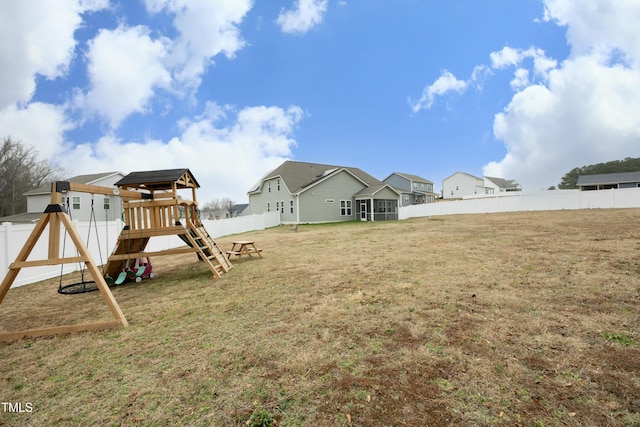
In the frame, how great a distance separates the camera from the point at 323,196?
92.1ft

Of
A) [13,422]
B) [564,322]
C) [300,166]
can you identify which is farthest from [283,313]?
[300,166]

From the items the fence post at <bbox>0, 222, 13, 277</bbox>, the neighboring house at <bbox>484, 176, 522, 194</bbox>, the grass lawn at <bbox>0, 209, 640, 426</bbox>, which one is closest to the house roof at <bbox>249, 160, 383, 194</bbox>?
the fence post at <bbox>0, 222, 13, 277</bbox>

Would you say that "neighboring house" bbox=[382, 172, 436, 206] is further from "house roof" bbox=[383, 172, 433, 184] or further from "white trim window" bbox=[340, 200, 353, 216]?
"white trim window" bbox=[340, 200, 353, 216]

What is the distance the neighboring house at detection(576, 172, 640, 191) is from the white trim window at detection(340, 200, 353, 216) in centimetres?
3560

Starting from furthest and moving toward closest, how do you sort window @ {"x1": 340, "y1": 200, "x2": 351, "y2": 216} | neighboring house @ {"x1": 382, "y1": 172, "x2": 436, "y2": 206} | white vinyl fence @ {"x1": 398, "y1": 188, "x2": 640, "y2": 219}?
neighboring house @ {"x1": 382, "y1": 172, "x2": 436, "y2": 206} → window @ {"x1": 340, "y1": 200, "x2": 351, "y2": 216} → white vinyl fence @ {"x1": 398, "y1": 188, "x2": 640, "y2": 219}

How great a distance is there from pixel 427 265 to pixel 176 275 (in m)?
6.87

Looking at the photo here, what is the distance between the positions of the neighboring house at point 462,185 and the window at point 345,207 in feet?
120

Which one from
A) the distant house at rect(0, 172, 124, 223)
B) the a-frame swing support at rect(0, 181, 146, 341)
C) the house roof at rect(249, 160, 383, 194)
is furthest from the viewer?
the house roof at rect(249, 160, 383, 194)

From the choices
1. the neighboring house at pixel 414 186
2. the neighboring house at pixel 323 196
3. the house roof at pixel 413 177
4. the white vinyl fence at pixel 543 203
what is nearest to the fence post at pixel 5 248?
the neighboring house at pixel 323 196

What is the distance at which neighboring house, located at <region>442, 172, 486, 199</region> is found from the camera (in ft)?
192

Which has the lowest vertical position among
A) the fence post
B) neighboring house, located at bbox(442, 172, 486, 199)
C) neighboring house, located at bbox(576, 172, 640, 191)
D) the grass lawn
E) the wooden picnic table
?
the grass lawn

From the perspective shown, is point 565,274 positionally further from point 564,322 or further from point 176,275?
point 176,275

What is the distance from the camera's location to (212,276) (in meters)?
7.92

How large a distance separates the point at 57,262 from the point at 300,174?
26.1 meters
